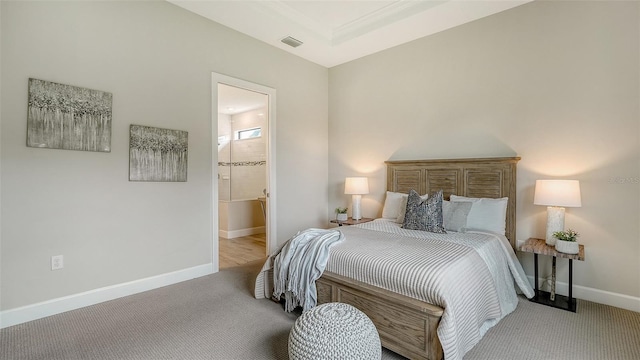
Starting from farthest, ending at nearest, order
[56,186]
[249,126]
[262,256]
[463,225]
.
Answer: [249,126] < [262,256] < [463,225] < [56,186]

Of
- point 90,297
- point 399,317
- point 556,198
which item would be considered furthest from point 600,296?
point 90,297

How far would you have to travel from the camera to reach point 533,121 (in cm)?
312

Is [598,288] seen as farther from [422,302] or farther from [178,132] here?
[178,132]

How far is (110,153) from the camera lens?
9.27 feet

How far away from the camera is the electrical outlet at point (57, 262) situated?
2531 mm

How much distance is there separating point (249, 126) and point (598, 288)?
20.9 feet

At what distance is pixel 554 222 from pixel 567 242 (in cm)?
27

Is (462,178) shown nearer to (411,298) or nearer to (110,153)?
(411,298)

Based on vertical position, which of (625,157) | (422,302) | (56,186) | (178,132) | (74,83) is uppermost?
(74,83)

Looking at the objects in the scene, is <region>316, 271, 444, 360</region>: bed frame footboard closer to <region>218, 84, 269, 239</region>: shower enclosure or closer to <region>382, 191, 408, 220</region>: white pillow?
<region>382, 191, 408, 220</region>: white pillow

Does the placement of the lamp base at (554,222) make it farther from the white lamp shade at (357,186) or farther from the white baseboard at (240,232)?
the white baseboard at (240,232)

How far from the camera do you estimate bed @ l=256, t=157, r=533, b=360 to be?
1.78 meters

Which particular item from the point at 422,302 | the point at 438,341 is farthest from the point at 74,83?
the point at 438,341

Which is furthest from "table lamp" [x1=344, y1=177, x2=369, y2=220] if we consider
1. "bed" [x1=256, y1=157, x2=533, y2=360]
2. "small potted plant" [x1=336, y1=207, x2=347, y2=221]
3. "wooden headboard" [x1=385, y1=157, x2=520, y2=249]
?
"bed" [x1=256, y1=157, x2=533, y2=360]
